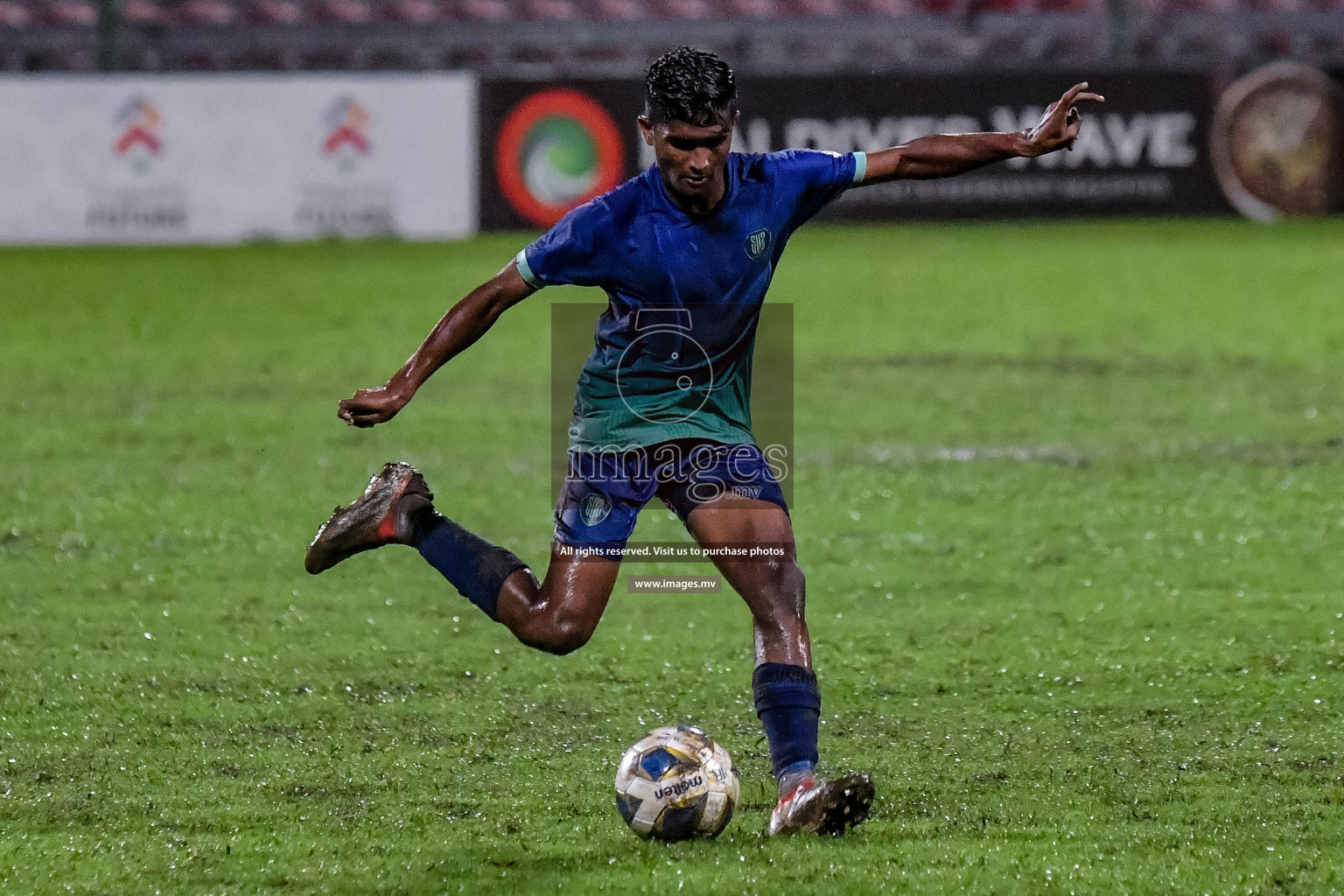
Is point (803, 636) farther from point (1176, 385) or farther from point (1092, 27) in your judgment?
point (1092, 27)

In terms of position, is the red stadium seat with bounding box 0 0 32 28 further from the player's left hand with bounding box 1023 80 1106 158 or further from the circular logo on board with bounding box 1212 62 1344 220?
the player's left hand with bounding box 1023 80 1106 158

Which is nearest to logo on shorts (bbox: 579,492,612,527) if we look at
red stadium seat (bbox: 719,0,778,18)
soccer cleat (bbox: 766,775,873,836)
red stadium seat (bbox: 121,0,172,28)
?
soccer cleat (bbox: 766,775,873,836)

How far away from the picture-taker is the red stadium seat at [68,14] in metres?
21.0

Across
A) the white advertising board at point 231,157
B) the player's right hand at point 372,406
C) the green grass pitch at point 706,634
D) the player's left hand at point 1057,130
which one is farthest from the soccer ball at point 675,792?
the white advertising board at point 231,157

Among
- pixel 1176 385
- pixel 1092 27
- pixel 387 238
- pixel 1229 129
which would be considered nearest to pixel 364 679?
pixel 1176 385

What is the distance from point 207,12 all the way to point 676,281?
18.0 metres

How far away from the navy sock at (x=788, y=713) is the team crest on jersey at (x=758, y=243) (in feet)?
3.10

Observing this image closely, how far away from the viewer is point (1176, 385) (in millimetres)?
11289

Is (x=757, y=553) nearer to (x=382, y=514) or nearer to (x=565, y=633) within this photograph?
(x=565, y=633)

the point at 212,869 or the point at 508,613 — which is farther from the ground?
the point at 508,613

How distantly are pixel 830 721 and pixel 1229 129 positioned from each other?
48.5ft

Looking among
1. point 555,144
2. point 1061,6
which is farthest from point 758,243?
point 1061,6

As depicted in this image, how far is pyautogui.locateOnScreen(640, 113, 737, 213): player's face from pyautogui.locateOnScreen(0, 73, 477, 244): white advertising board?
14558 mm

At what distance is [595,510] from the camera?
15.5ft
